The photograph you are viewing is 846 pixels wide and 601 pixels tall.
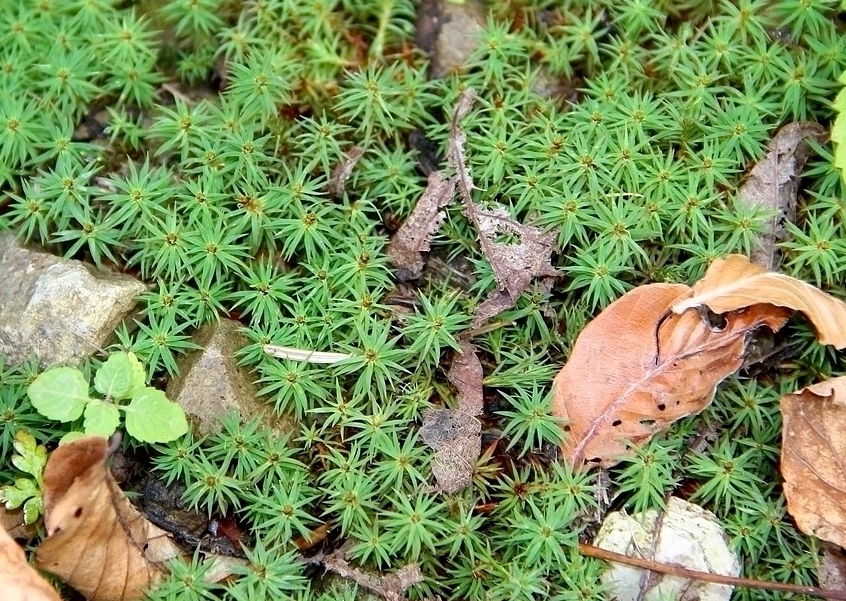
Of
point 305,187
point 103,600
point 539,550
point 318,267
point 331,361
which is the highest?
point 305,187

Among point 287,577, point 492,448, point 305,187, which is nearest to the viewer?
point 287,577

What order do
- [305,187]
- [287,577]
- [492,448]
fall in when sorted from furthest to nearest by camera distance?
[305,187] < [492,448] < [287,577]

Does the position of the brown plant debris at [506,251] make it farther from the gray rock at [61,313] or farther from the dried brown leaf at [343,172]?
the gray rock at [61,313]

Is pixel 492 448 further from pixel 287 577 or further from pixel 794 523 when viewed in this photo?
pixel 794 523

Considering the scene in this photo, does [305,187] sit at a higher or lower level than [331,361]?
higher

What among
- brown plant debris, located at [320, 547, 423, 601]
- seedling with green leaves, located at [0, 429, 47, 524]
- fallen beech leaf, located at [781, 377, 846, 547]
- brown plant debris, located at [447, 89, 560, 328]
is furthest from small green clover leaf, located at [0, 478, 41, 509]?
fallen beech leaf, located at [781, 377, 846, 547]

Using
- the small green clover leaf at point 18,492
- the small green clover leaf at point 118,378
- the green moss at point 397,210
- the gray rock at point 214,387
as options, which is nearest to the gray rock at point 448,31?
the green moss at point 397,210

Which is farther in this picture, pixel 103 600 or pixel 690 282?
pixel 690 282

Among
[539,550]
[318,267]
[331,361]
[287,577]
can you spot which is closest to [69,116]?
[318,267]
